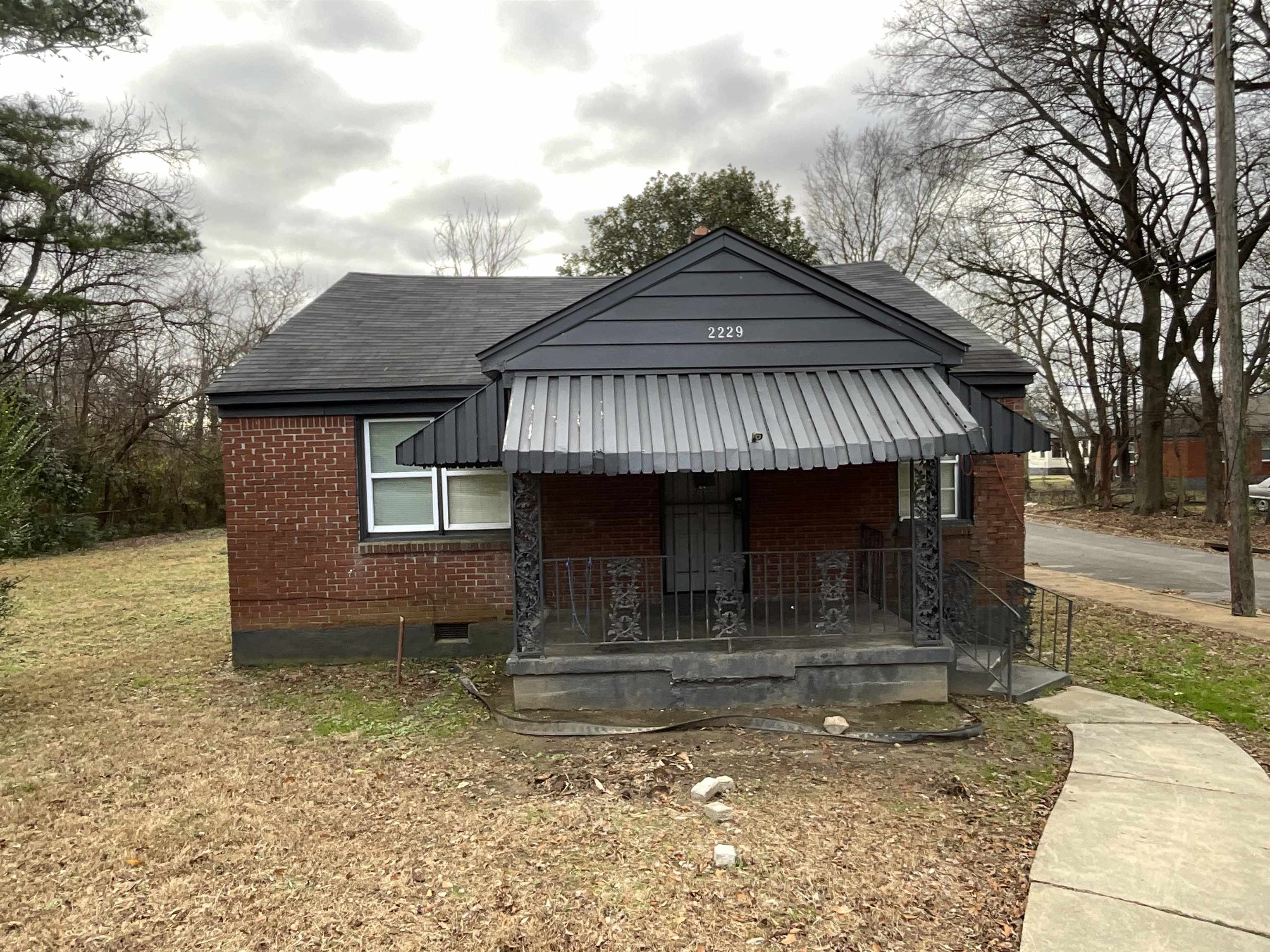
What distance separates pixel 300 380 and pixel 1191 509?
2946cm

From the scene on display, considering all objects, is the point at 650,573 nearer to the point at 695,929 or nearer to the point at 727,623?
the point at 727,623

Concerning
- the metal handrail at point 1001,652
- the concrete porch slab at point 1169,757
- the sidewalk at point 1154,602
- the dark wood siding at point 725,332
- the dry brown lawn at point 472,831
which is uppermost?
the dark wood siding at point 725,332

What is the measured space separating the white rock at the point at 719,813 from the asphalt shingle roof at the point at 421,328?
16.2ft

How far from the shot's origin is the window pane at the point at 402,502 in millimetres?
8703

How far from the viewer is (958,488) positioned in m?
8.98

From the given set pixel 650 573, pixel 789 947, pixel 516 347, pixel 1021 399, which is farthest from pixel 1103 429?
pixel 789 947

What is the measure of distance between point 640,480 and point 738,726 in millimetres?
3360

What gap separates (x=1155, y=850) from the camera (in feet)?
13.8

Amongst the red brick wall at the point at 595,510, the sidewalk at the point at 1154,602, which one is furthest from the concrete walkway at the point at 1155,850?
the sidewalk at the point at 1154,602

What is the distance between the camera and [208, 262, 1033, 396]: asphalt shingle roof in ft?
27.9

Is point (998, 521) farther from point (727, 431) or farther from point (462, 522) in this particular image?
point (462, 522)

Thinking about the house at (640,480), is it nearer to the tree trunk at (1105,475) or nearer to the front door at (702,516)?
the front door at (702,516)

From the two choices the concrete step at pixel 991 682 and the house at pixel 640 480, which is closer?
the house at pixel 640 480

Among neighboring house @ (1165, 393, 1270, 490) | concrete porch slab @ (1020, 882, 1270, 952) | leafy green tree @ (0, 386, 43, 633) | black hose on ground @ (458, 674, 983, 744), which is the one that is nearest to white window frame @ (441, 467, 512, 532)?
black hose on ground @ (458, 674, 983, 744)
